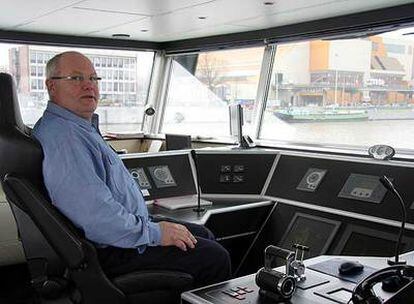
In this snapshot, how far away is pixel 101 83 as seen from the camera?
5543 millimetres

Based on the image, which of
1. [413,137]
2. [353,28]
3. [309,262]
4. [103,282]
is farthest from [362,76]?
[103,282]

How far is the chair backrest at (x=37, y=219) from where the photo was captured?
172cm

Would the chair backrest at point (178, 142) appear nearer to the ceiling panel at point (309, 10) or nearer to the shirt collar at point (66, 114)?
the ceiling panel at point (309, 10)

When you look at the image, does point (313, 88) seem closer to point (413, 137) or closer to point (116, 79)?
point (413, 137)

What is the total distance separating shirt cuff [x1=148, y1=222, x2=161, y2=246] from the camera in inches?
74.3

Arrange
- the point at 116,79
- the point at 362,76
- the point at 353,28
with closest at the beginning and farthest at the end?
the point at 353,28
the point at 362,76
the point at 116,79

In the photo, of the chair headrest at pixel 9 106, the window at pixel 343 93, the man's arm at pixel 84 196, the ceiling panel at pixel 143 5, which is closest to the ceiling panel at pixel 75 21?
the ceiling panel at pixel 143 5

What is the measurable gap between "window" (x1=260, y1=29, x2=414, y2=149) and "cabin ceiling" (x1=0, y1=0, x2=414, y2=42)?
15.4 inches

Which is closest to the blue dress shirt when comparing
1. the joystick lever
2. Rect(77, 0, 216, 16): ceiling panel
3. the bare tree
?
the joystick lever

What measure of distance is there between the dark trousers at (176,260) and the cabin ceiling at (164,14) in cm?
221

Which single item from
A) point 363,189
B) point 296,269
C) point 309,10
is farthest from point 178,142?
point 296,269

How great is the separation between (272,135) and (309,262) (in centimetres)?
331

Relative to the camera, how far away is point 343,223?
269cm

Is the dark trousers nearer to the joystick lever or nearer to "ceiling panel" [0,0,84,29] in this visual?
the joystick lever
